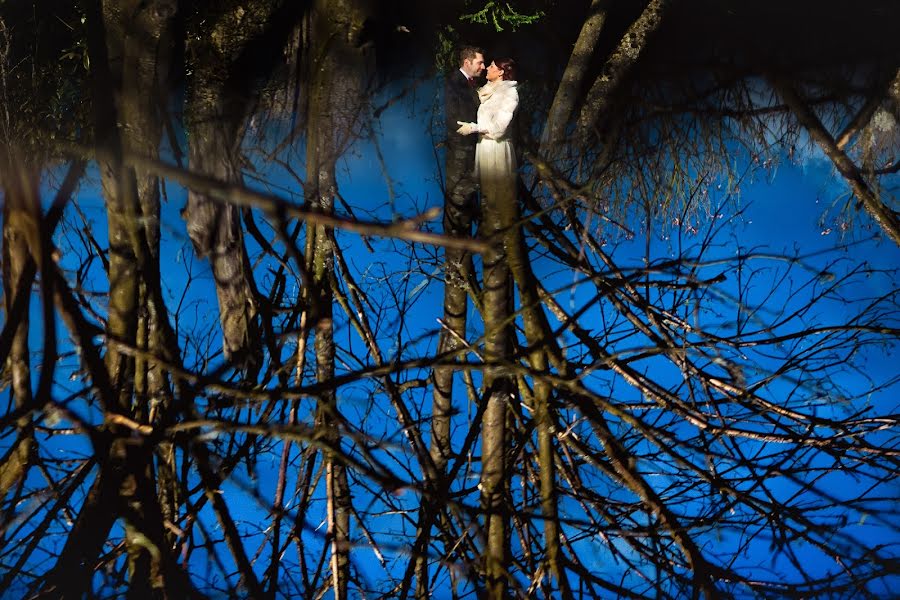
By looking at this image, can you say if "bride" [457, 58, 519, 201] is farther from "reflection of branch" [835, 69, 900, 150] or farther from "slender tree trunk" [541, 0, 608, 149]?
"reflection of branch" [835, 69, 900, 150]

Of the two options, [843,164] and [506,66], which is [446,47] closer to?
[506,66]

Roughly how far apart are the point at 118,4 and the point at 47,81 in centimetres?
57

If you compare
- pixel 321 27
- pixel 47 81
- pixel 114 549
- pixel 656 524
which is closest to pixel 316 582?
pixel 114 549

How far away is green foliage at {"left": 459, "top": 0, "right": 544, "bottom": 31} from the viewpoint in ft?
6.89

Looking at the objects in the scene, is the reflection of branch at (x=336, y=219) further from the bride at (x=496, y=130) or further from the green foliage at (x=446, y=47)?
the green foliage at (x=446, y=47)

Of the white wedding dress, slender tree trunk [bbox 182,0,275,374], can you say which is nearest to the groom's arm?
the white wedding dress

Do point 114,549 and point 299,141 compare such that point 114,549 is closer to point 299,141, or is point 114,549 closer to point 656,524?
point 299,141

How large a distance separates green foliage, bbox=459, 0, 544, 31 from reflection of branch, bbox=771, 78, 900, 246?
2.82 feet

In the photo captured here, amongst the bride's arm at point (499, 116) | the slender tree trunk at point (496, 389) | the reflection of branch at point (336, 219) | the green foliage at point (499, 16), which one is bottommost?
the reflection of branch at point (336, 219)

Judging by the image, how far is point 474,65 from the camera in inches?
71.0

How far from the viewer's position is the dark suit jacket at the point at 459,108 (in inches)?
78.2

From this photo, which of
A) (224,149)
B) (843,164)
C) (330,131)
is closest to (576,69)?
(330,131)

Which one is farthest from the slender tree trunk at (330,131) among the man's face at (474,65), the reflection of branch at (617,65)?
the reflection of branch at (617,65)

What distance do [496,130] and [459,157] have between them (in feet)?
0.82
